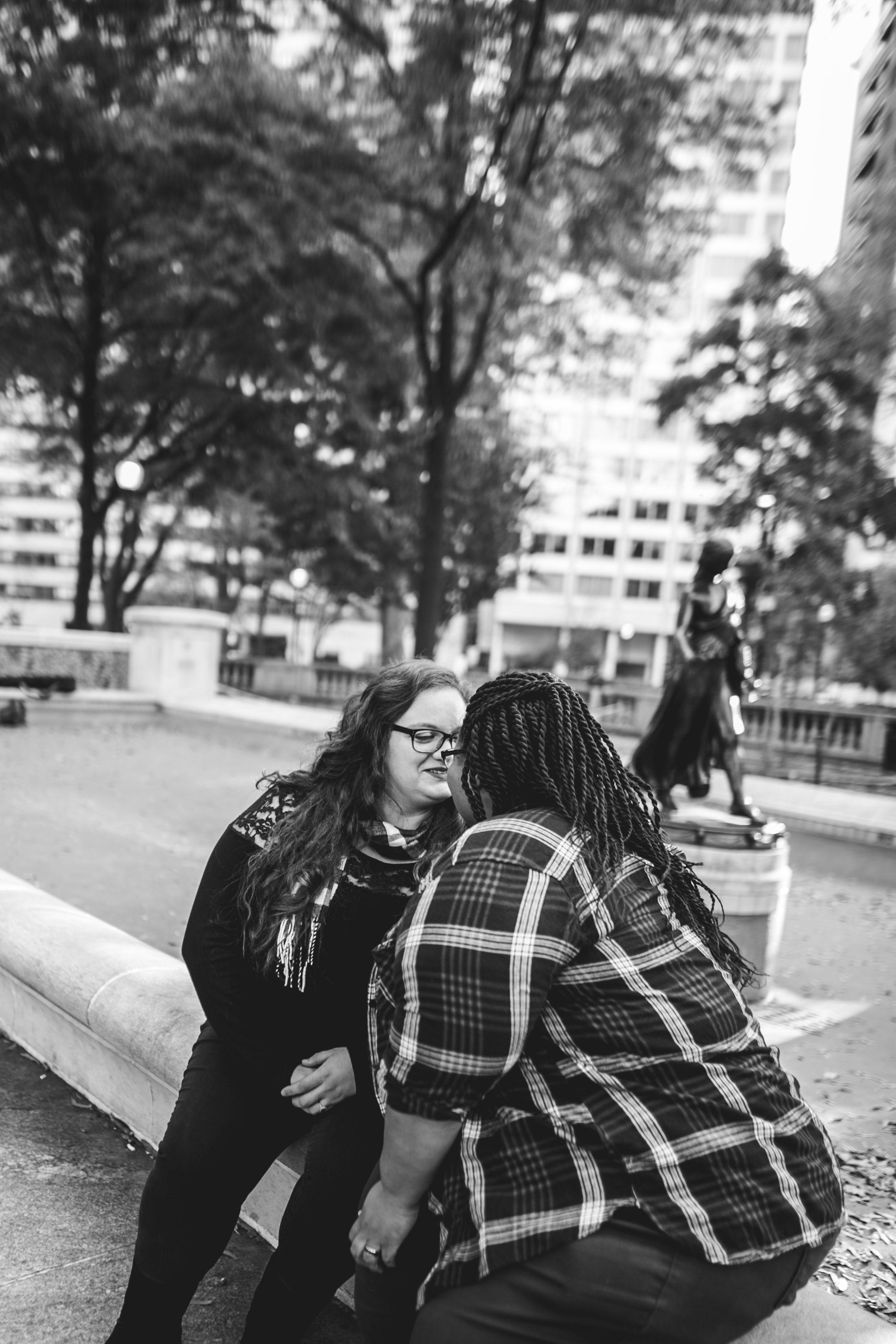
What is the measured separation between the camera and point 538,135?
1260 centimetres

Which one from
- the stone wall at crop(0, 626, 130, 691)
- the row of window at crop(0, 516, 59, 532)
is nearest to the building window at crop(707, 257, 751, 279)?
the row of window at crop(0, 516, 59, 532)

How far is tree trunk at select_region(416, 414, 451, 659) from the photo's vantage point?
49.5 feet

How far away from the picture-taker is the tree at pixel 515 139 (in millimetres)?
12023

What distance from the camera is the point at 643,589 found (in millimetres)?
74250

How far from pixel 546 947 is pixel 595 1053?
0.19 m

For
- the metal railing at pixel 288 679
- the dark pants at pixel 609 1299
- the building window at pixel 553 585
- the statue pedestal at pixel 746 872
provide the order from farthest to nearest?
1. the building window at pixel 553 585
2. the metal railing at pixel 288 679
3. the statue pedestal at pixel 746 872
4. the dark pants at pixel 609 1299

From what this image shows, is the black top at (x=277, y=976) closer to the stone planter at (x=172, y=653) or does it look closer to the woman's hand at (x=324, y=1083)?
the woman's hand at (x=324, y=1083)

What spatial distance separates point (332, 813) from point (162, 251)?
15.6 meters

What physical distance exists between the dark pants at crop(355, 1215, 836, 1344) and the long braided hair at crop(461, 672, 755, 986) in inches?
19.5

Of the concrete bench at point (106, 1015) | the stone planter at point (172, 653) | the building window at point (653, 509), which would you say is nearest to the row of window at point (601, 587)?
the building window at point (653, 509)

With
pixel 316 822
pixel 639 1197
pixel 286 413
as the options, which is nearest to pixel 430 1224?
pixel 639 1197

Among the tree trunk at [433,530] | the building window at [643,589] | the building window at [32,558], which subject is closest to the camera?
the tree trunk at [433,530]

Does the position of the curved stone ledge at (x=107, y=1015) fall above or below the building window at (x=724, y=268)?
below

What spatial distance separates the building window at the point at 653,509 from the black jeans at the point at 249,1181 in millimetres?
74336
